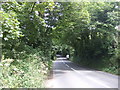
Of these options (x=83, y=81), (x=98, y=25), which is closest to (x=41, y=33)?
(x=83, y=81)

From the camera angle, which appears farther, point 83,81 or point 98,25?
point 98,25

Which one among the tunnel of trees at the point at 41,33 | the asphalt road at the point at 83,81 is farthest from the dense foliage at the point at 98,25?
the asphalt road at the point at 83,81

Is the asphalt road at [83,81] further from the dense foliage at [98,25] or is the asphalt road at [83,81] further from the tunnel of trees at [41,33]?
the dense foliage at [98,25]

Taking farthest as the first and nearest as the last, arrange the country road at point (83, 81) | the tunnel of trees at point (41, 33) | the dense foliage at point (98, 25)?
1. the dense foliage at point (98, 25)
2. the country road at point (83, 81)
3. the tunnel of trees at point (41, 33)

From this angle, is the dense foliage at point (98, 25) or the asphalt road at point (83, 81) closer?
the asphalt road at point (83, 81)

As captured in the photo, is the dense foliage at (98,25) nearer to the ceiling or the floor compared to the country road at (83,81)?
nearer to the ceiling

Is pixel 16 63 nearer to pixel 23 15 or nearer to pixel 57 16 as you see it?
pixel 23 15

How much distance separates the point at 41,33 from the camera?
37.6ft

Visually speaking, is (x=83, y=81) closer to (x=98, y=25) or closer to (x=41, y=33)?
(x=41, y=33)

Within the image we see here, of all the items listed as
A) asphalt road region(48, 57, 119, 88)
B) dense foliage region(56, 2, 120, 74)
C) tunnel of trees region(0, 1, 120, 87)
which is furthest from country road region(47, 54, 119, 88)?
dense foliage region(56, 2, 120, 74)

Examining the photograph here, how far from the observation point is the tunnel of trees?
430 centimetres

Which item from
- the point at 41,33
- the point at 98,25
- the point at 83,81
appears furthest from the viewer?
the point at 98,25

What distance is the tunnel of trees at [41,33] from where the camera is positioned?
4.30m

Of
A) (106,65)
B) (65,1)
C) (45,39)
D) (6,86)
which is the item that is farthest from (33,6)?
(106,65)
